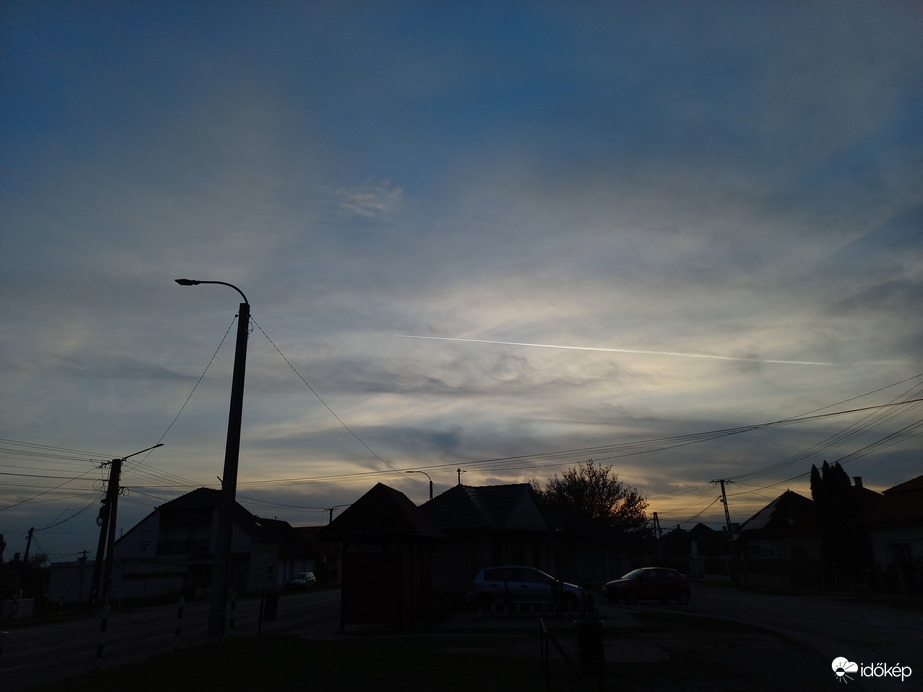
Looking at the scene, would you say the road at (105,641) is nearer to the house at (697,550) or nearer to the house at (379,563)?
the house at (379,563)

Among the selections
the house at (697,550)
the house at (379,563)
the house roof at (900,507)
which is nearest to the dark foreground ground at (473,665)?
the house at (379,563)

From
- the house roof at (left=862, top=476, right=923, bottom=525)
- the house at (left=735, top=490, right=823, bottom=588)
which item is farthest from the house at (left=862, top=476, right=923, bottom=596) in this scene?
the house at (left=735, top=490, right=823, bottom=588)

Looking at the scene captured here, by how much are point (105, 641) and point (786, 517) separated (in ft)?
172

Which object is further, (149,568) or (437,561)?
(149,568)

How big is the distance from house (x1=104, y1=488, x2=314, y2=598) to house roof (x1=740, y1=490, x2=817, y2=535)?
44110 mm

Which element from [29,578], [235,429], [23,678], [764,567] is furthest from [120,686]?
[29,578]

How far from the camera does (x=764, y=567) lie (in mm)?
45531

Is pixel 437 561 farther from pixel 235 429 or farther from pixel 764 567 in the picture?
pixel 764 567

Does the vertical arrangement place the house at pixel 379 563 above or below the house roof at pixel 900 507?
below

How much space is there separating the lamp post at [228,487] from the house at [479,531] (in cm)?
1450

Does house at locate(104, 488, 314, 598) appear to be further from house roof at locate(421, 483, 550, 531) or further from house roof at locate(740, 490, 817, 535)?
house roof at locate(740, 490, 817, 535)

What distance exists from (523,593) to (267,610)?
955 centimetres

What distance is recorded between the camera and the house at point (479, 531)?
29.6 meters

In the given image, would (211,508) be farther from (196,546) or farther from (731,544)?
(731,544)
